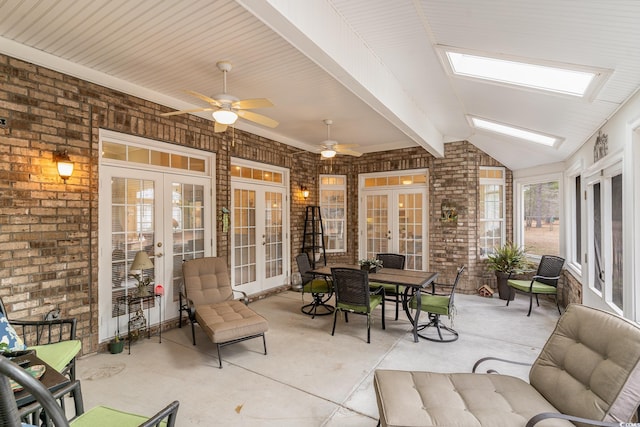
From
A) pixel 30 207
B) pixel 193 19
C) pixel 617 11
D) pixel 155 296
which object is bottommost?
pixel 155 296

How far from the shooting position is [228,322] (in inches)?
134

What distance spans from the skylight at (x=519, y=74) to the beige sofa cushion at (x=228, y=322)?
10.8 feet

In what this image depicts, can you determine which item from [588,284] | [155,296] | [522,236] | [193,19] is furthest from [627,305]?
[155,296]

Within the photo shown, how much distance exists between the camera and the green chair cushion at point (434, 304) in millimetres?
3810

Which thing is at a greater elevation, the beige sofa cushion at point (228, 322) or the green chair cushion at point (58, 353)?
the green chair cushion at point (58, 353)

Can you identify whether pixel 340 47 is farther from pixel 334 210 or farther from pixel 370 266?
pixel 334 210

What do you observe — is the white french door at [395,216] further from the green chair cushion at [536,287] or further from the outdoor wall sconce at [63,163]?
the outdoor wall sconce at [63,163]

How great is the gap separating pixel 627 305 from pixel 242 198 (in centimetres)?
505

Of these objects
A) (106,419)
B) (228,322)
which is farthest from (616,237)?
(106,419)

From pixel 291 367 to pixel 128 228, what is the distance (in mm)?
2610

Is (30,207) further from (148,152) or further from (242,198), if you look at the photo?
(242,198)

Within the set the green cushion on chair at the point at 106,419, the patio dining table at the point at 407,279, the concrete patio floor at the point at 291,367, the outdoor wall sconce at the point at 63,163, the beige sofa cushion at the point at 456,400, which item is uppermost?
the outdoor wall sconce at the point at 63,163

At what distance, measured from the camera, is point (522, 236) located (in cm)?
625

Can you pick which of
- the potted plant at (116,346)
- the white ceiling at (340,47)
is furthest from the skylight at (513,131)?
the potted plant at (116,346)
